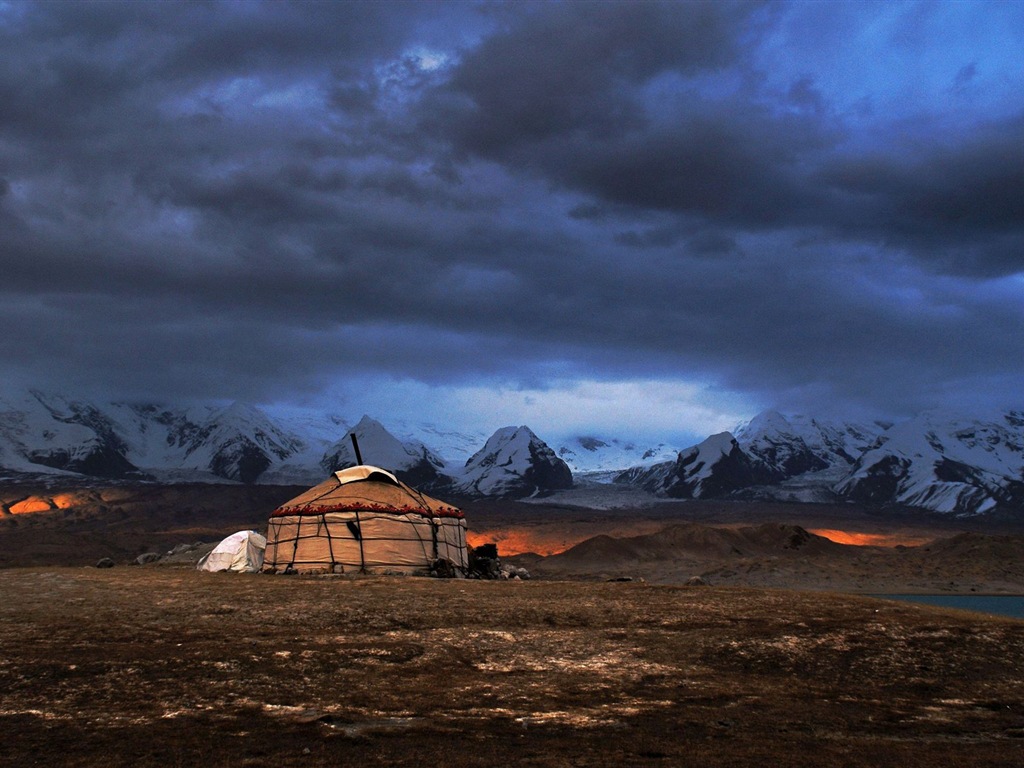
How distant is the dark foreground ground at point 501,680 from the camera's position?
12.4 meters

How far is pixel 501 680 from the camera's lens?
1661 centimetres

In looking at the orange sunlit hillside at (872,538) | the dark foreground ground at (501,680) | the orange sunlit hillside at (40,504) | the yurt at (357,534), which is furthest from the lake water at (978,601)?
the orange sunlit hillside at (40,504)

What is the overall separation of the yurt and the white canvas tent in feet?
3.74

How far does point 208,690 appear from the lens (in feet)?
49.9

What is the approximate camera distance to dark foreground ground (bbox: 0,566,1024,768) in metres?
12.4

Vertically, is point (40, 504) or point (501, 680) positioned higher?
point (40, 504)

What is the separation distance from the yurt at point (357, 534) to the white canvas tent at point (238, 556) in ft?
3.74

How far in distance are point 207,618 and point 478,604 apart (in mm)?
6335

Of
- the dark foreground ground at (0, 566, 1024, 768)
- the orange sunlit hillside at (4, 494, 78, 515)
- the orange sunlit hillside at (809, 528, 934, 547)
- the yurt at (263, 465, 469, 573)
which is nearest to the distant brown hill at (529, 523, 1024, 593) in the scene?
the yurt at (263, 465, 469, 573)

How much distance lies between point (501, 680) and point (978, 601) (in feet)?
188

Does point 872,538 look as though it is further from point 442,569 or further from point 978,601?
point 442,569

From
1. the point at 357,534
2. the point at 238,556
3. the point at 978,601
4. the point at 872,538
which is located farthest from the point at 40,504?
the point at 357,534

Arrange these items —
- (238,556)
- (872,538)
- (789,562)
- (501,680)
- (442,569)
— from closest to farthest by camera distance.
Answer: (501,680), (442,569), (238,556), (789,562), (872,538)

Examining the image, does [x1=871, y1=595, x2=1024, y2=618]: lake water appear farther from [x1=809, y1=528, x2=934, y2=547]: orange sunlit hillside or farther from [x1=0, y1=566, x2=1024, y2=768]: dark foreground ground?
[x1=809, y1=528, x2=934, y2=547]: orange sunlit hillside
